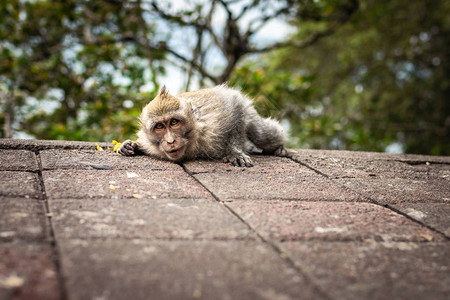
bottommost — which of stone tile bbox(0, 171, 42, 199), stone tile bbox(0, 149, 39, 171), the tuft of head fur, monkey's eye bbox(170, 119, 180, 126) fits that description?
stone tile bbox(0, 171, 42, 199)

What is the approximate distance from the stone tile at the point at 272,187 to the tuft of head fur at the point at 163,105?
0.80 m

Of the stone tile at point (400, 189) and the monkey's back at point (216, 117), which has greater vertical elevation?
the monkey's back at point (216, 117)

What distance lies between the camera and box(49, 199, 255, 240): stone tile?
7.36 feet

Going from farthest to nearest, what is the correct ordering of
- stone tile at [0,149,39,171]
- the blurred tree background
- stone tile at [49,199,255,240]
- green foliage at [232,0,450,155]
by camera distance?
green foliage at [232,0,450,155] < the blurred tree background < stone tile at [0,149,39,171] < stone tile at [49,199,255,240]

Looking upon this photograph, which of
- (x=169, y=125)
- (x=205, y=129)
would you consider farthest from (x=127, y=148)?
(x=205, y=129)

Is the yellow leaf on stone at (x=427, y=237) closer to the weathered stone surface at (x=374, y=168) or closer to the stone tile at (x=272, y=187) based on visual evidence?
the stone tile at (x=272, y=187)

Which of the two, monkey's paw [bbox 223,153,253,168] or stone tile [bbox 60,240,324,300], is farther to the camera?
monkey's paw [bbox 223,153,253,168]

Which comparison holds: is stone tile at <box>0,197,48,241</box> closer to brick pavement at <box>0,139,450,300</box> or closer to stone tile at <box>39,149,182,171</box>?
brick pavement at <box>0,139,450,300</box>

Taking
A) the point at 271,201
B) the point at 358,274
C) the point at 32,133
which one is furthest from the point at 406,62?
the point at 358,274

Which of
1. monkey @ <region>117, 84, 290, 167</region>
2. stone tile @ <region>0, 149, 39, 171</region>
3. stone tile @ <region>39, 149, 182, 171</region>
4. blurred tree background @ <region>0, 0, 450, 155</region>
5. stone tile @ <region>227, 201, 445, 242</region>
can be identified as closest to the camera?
stone tile @ <region>227, 201, 445, 242</region>

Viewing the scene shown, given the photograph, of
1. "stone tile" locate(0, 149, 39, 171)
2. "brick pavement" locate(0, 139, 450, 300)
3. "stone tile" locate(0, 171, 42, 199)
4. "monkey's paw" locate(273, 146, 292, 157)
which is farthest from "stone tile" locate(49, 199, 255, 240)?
"monkey's paw" locate(273, 146, 292, 157)

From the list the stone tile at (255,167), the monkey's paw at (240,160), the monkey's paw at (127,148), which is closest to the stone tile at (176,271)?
the stone tile at (255,167)

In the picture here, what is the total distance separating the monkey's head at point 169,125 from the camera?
13.6ft

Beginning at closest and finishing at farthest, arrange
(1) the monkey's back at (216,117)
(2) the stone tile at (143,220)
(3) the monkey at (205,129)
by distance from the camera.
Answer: (2) the stone tile at (143,220), (3) the monkey at (205,129), (1) the monkey's back at (216,117)
